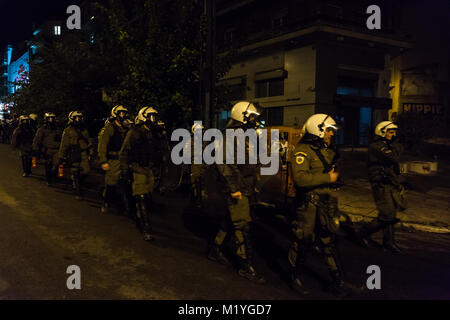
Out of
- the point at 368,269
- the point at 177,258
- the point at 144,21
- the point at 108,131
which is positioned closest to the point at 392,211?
the point at 368,269

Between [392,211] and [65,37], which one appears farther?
[65,37]

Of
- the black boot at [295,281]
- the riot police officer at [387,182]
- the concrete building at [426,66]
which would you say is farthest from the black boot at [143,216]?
the concrete building at [426,66]

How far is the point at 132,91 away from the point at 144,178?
5.26 metres

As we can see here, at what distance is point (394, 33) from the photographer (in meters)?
18.4

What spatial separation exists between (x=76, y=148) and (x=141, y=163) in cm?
364

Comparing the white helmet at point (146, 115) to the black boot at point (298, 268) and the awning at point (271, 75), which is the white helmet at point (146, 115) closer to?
the black boot at point (298, 268)

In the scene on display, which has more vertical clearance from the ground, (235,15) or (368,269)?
(235,15)

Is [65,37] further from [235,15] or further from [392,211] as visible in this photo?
[392,211]

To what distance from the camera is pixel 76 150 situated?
8508mm

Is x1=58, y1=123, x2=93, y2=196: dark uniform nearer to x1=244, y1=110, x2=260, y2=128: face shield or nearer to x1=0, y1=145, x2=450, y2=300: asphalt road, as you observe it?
x1=0, y1=145, x2=450, y2=300: asphalt road

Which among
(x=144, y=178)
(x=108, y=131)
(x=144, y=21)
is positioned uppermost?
(x=144, y=21)

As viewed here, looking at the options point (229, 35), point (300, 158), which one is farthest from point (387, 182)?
point (229, 35)
